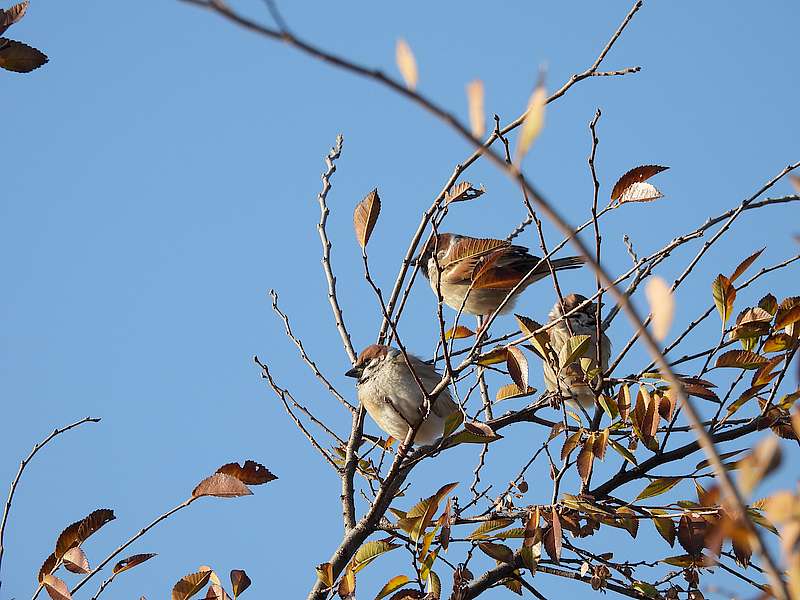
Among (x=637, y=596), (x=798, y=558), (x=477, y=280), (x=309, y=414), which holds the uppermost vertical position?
(x=309, y=414)

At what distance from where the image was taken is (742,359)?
314 centimetres

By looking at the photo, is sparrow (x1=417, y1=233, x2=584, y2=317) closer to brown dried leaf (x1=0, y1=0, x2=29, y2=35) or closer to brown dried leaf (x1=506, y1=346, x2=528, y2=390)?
brown dried leaf (x1=506, y1=346, x2=528, y2=390)

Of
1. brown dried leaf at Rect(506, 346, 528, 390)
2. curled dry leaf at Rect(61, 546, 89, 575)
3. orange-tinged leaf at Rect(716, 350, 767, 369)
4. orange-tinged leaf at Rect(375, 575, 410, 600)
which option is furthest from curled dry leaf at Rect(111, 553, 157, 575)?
orange-tinged leaf at Rect(716, 350, 767, 369)

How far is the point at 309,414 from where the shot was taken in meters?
4.08

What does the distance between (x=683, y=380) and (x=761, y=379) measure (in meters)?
0.25

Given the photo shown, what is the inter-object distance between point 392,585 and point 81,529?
1025 mm

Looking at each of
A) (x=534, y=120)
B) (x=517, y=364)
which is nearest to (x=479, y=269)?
(x=517, y=364)

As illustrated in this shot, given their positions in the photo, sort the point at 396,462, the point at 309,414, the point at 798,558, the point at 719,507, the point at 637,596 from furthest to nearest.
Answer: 1. the point at 309,414
2. the point at 396,462
3. the point at 637,596
4. the point at 719,507
5. the point at 798,558

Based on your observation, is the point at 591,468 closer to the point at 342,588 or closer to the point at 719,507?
the point at 719,507

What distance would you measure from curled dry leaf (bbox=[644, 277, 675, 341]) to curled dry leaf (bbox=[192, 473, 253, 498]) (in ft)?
6.76

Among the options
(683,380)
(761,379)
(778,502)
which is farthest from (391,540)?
(778,502)

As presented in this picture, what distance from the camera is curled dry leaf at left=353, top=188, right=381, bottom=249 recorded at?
3461 millimetres

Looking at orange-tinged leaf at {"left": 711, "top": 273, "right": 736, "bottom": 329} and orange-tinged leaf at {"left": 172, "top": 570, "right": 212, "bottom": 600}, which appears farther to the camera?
orange-tinged leaf at {"left": 711, "top": 273, "right": 736, "bottom": 329}

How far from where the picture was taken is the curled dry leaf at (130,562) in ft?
9.48
